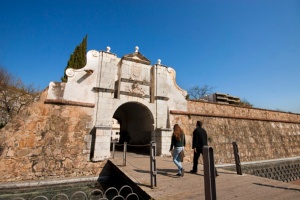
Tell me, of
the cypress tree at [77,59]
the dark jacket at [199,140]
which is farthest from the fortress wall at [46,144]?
the cypress tree at [77,59]

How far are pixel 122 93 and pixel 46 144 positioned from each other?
12.6 ft

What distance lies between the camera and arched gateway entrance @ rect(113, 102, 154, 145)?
9.23 m

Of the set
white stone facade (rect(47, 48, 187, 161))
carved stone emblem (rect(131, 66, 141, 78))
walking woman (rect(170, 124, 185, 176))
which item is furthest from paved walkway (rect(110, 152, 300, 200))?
carved stone emblem (rect(131, 66, 141, 78))

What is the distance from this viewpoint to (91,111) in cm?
734

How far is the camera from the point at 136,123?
10.9 m

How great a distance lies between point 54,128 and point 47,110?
0.81 metres

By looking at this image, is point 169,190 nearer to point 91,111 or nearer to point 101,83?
point 91,111

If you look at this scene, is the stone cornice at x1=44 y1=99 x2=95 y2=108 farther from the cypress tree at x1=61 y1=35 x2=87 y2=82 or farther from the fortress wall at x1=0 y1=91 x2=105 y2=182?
the cypress tree at x1=61 y1=35 x2=87 y2=82

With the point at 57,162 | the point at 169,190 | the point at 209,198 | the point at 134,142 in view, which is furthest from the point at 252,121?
the point at 57,162

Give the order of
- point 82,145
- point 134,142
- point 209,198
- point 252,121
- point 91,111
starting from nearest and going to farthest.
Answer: point 209,198 < point 82,145 < point 91,111 < point 134,142 < point 252,121

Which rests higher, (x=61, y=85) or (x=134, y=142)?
(x=61, y=85)

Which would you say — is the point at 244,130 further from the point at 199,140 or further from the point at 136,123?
the point at 199,140

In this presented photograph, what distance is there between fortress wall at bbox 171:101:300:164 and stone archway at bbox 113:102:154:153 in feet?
4.99

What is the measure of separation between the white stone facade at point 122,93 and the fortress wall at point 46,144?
18.1 inches
